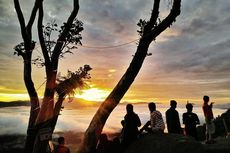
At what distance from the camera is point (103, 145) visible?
552 inches

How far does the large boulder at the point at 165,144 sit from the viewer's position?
12.3 m

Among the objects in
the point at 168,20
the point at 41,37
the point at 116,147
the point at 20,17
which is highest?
the point at 20,17

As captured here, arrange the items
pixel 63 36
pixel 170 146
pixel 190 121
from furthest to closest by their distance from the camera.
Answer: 1. pixel 63 36
2. pixel 190 121
3. pixel 170 146

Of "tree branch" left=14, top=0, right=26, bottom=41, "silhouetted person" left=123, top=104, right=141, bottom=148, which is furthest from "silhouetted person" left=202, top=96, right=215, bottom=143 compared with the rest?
"tree branch" left=14, top=0, right=26, bottom=41

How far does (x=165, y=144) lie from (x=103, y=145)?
2.94 metres

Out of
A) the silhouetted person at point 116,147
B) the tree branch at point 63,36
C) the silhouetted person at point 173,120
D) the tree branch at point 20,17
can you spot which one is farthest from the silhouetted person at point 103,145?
the tree branch at point 20,17

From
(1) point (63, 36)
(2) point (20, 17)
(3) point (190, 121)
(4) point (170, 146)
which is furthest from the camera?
(1) point (63, 36)

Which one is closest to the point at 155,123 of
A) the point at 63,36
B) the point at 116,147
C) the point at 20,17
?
the point at 116,147

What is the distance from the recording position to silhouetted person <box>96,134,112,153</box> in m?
13.9

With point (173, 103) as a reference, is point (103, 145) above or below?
below

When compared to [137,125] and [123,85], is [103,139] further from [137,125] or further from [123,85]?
[123,85]

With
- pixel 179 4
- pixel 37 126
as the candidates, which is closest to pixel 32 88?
pixel 37 126

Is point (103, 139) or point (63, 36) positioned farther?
point (63, 36)

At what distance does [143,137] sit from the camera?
13.8 metres
